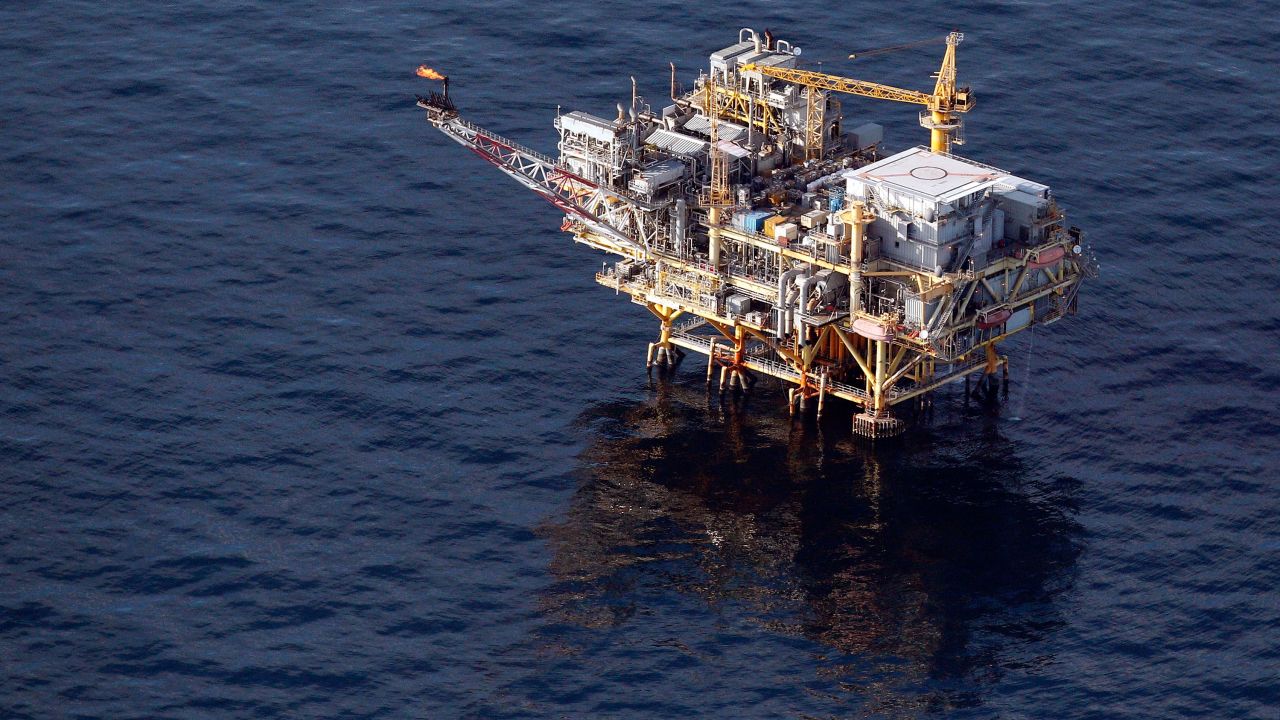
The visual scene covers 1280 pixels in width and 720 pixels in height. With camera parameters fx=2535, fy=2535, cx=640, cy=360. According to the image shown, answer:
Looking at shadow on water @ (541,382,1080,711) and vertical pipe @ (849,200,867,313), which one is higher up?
vertical pipe @ (849,200,867,313)

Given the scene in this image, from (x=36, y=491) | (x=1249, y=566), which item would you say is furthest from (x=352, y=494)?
(x=1249, y=566)

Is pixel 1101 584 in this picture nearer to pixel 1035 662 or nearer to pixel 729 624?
pixel 1035 662

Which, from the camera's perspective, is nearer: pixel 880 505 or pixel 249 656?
pixel 249 656

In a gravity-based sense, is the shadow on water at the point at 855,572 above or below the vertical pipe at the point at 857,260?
below

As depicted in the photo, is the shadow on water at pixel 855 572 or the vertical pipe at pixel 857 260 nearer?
the shadow on water at pixel 855 572

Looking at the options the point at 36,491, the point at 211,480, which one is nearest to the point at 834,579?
the point at 211,480

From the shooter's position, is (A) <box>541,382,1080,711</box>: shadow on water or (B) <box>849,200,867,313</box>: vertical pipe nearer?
(A) <box>541,382,1080,711</box>: shadow on water

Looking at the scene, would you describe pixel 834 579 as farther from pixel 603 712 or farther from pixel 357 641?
pixel 357 641
